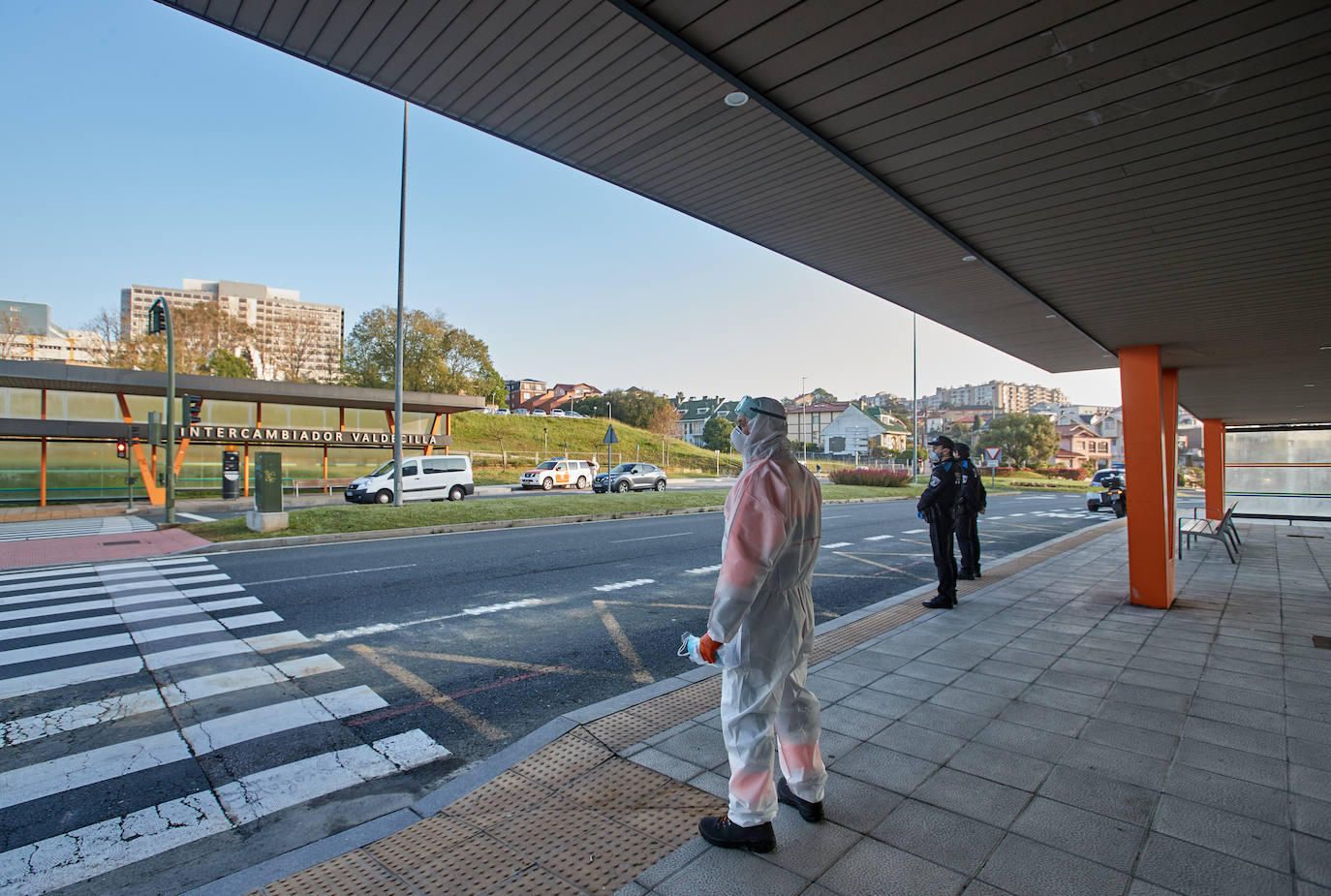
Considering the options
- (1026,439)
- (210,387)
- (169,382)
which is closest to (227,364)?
(210,387)

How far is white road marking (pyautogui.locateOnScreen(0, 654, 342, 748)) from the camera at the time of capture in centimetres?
416

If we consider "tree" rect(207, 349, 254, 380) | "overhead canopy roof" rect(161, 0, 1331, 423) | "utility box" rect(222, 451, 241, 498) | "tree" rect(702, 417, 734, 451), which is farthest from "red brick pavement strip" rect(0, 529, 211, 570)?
"tree" rect(702, 417, 734, 451)

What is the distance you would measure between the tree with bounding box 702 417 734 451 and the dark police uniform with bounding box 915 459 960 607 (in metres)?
70.7

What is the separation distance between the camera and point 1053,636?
5.96 metres

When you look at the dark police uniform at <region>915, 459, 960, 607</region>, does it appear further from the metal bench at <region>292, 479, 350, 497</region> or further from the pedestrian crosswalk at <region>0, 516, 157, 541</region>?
the metal bench at <region>292, 479, 350, 497</region>

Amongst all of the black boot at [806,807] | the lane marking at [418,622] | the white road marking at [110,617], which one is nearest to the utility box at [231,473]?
the white road marking at [110,617]

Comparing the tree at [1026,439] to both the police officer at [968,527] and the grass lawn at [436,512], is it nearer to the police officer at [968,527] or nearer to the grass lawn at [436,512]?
the grass lawn at [436,512]

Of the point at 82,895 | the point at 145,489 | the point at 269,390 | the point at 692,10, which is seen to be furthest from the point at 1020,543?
the point at 145,489

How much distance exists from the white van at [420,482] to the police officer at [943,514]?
19185 mm

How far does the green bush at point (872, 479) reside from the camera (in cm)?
3566

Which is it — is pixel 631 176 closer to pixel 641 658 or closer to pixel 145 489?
pixel 641 658

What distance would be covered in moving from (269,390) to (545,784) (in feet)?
88.8

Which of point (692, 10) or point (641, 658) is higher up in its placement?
point (692, 10)

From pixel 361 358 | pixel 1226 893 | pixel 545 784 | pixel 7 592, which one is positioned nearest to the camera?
pixel 1226 893
